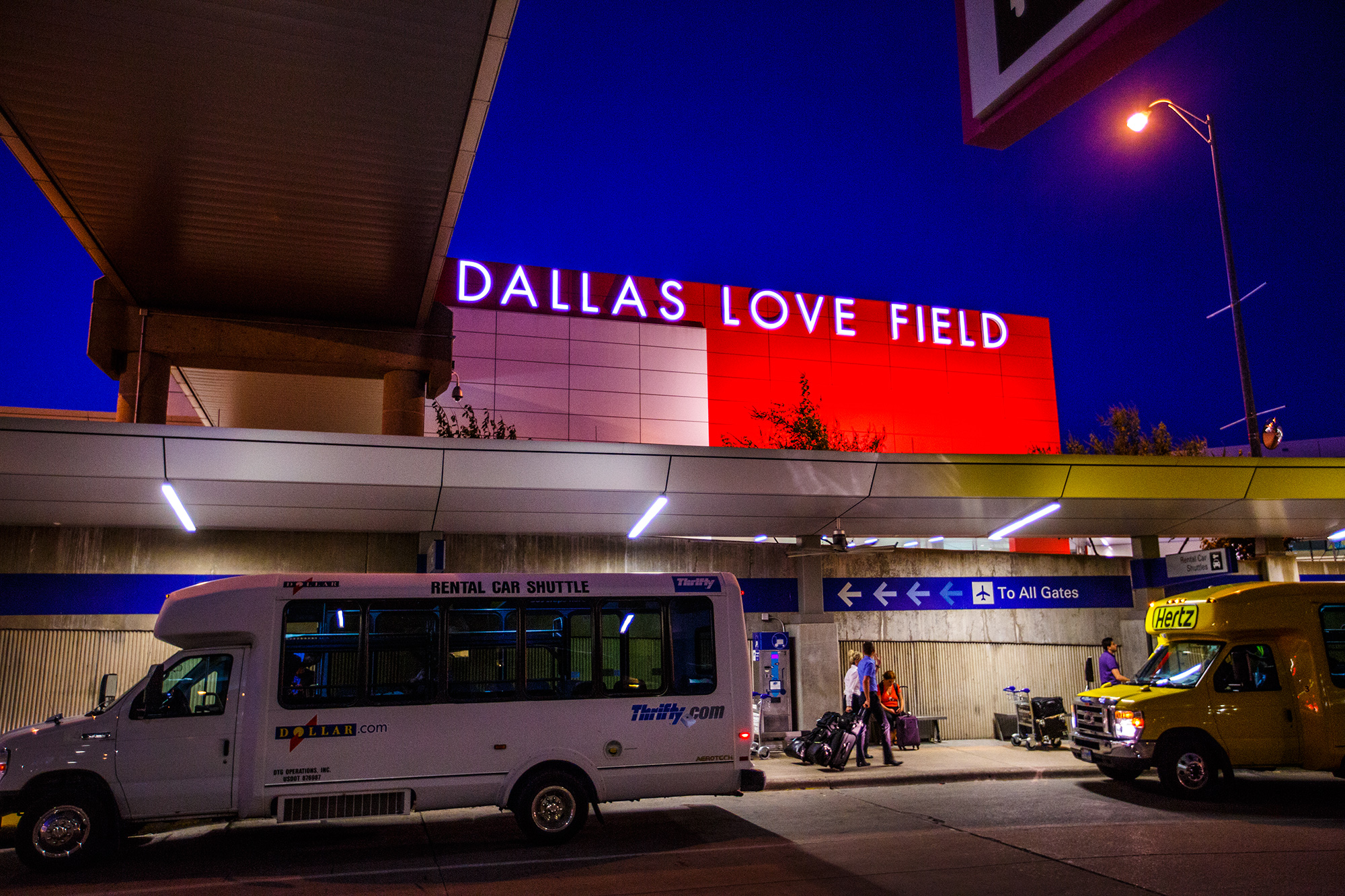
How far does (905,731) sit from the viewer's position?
55.4ft

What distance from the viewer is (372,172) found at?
43.0 feet

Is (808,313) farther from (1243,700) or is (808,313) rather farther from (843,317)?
(1243,700)

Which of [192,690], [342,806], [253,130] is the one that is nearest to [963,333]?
[253,130]

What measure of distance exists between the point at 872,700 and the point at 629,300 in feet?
67.3

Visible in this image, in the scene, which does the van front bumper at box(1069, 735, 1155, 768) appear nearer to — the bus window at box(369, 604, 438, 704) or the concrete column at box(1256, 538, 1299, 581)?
the concrete column at box(1256, 538, 1299, 581)

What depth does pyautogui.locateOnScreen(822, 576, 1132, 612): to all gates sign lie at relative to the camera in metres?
19.4

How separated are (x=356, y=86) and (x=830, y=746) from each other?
11.9m

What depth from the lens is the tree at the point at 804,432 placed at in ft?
85.7

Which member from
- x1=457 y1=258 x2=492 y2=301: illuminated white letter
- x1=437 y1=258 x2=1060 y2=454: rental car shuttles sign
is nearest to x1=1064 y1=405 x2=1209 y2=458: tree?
x1=437 y1=258 x2=1060 y2=454: rental car shuttles sign

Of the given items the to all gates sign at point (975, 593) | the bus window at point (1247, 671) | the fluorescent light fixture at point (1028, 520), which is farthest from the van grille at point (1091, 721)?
the to all gates sign at point (975, 593)

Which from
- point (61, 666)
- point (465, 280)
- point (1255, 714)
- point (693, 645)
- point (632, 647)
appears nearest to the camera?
point (632, 647)

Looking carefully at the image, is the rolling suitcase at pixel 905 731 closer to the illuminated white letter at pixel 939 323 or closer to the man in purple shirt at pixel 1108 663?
the man in purple shirt at pixel 1108 663

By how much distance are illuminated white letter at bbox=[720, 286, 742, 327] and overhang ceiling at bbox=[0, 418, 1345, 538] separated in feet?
56.2

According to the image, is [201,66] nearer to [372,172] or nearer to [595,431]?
[372,172]
